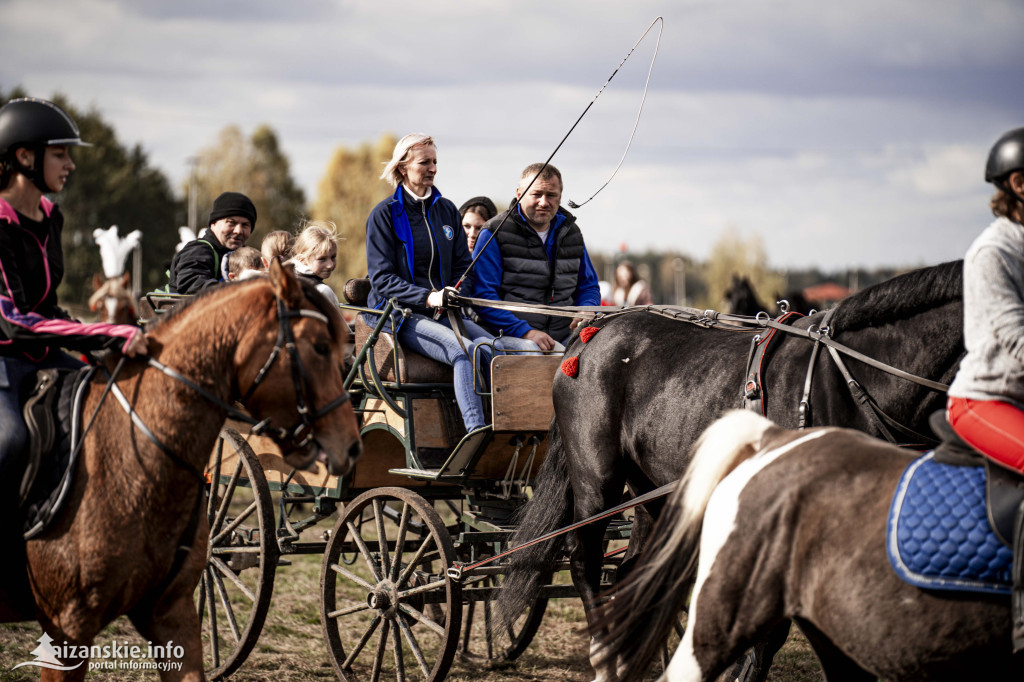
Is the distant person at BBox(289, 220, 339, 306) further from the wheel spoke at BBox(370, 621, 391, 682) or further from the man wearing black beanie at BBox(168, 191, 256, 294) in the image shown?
the wheel spoke at BBox(370, 621, 391, 682)

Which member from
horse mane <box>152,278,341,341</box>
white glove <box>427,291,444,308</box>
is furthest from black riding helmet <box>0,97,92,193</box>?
white glove <box>427,291,444,308</box>

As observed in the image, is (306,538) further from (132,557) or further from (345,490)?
(132,557)

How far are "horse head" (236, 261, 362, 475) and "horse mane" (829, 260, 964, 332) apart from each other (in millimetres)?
2106

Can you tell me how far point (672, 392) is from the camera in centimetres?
431

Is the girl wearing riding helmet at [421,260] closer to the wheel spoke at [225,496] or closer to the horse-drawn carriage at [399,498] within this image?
the horse-drawn carriage at [399,498]

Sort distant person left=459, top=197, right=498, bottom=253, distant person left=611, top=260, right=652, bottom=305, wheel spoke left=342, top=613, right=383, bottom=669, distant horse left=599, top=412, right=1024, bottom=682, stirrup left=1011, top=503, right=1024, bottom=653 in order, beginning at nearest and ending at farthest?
stirrup left=1011, top=503, right=1024, bottom=653 < distant horse left=599, top=412, right=1024, bottom=682 < wheel spoke left=342, top=613, right=383, bottom=669 < distant person left=459, top=197, right=498, bottom=253 < distant person left=611, top=260, right=652, bottom=305

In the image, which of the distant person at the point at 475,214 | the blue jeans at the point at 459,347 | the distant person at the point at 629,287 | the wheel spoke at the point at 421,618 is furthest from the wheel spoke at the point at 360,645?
the distant person at the point at 629,287

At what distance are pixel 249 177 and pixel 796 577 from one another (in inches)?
1897

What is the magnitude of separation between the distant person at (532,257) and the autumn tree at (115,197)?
29721 millimetres

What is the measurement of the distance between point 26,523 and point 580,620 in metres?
4.56

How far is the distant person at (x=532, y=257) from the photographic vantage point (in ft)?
17.5

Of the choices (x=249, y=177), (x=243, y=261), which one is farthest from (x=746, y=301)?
(x=249, y=177)

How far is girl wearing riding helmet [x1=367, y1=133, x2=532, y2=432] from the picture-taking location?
16.2 ft

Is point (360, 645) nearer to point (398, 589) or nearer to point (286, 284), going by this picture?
point (398, 589)
